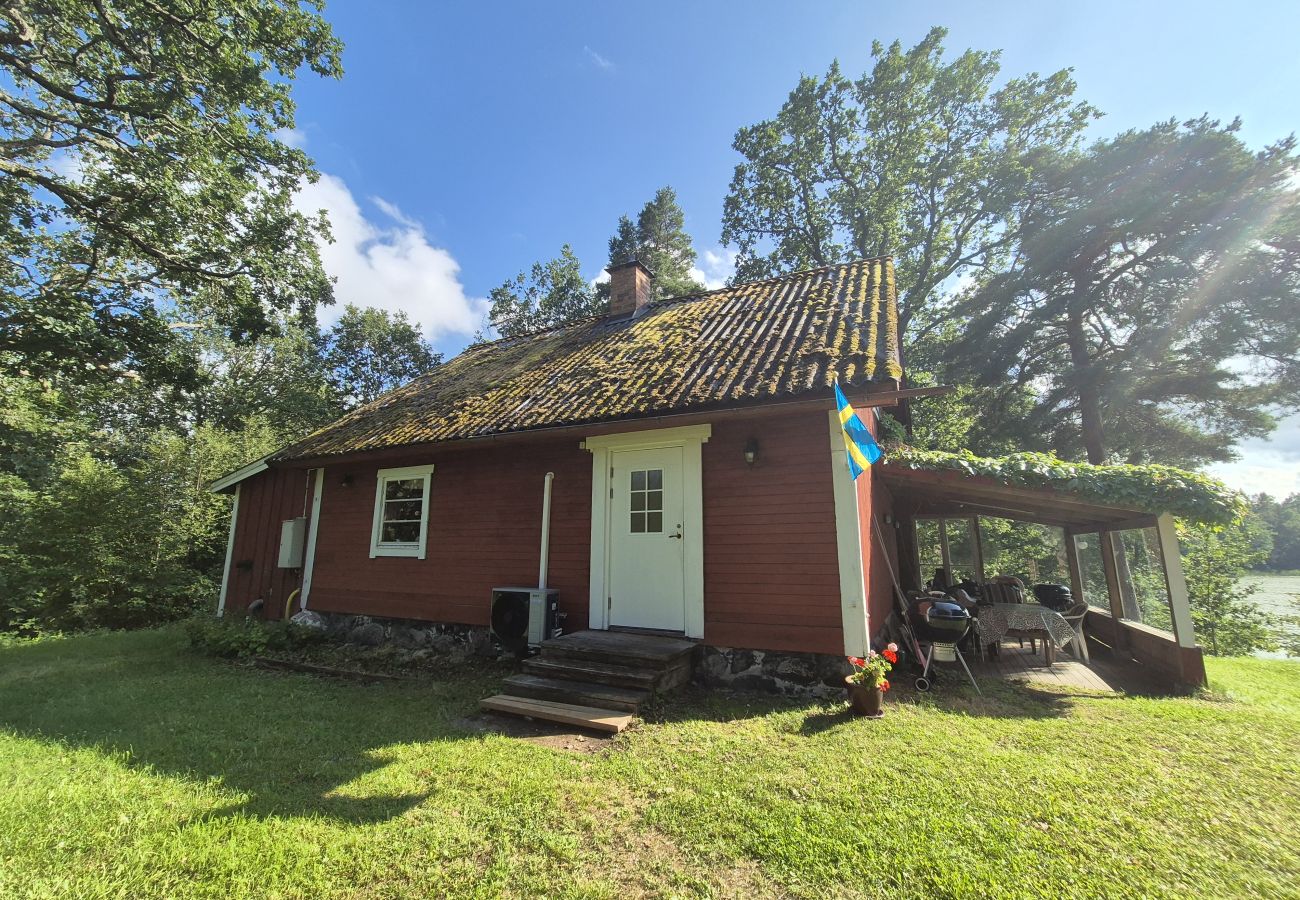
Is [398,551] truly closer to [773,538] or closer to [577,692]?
[577,692]

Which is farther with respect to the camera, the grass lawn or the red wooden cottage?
the red wooden cottage

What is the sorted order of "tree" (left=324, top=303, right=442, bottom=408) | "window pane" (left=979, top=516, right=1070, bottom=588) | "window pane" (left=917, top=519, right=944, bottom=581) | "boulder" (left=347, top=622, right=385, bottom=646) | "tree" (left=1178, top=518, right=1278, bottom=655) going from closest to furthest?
"boulder" (left=347, top=622, right=385, bottom=646), "tree" (left=1178, top=518, right=1278, bottom=655), "window pane" (left=979, top=516, right=1070, bottom=588), "window pane" (left=917, top=519, right=944, bottom=581), "tree" (left=324, top=303, right=442, bottom=408)

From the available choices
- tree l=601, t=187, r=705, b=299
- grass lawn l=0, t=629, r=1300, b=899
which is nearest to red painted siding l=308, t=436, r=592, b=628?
grass lawn l=0, t=629, r=1300, b=899

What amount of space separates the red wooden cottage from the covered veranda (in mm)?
809

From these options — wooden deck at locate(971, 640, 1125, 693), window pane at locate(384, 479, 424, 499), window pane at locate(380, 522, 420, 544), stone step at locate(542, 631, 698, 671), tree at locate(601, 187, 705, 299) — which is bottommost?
wooden deck at locate(971, 640, 1125, 693)

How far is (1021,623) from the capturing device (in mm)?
6852

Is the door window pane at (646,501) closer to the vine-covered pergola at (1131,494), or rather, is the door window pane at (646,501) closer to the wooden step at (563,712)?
the wooden step at (563,712)

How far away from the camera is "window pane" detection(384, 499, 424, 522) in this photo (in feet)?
26.3

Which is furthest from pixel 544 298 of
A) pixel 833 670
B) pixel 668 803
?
pixel 668 803

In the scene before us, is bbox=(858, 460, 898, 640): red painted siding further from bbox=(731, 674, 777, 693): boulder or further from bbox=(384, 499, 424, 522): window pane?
bbox=(384, 499, 424, 522): window pane

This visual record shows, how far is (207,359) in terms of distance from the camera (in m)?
22.6

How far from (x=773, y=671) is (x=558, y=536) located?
10.00 feet

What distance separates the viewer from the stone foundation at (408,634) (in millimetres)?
7039

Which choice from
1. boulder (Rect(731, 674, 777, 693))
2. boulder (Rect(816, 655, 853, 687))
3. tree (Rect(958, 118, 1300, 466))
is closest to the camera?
boulder (Rect(816, 655, 853, 687))
